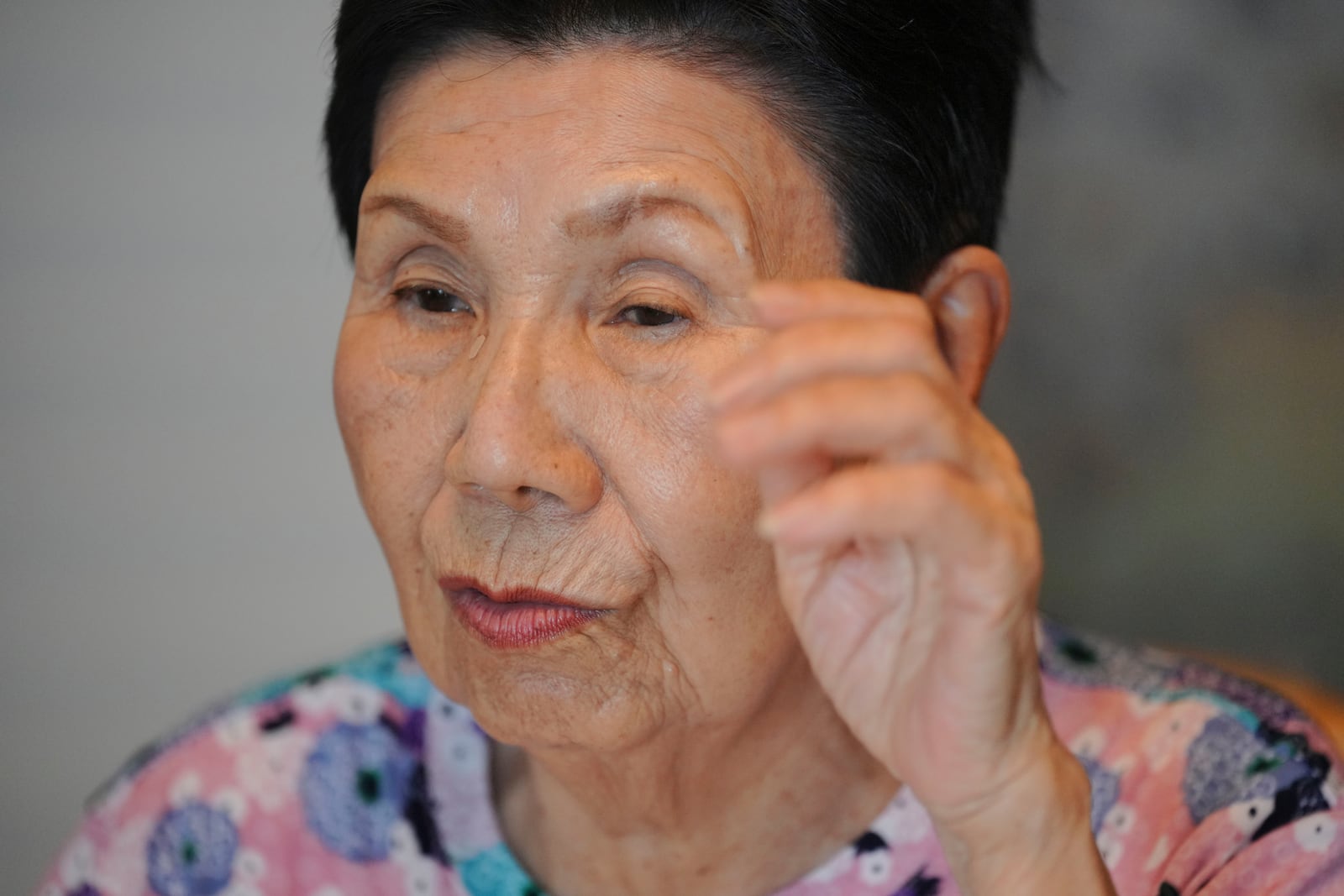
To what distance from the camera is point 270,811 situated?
5.50 feet

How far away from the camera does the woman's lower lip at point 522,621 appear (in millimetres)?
1304

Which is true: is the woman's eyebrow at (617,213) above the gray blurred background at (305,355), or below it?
above

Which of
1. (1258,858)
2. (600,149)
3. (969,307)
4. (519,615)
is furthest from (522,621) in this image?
(1258,858)

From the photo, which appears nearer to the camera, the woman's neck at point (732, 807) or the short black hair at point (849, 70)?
the short black hair at point (849, 70)

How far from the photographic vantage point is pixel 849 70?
→ 52.7 inches

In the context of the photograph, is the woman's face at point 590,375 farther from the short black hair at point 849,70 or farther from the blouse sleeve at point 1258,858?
the blouse sleeve at point 1258,858

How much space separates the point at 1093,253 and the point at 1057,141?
0.81 ft

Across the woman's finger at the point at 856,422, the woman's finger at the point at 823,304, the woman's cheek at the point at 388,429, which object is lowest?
the woman's cheek at the point at 388,429

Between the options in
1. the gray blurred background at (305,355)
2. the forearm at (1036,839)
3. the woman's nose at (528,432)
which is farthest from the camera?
the gray blurred background at (305,355)

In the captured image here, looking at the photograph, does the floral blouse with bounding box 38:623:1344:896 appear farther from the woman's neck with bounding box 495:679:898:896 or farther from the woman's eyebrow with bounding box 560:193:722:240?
the woman's eyebrow with bounding box 560:193:722:240

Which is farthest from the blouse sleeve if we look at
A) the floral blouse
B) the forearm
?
the forearm

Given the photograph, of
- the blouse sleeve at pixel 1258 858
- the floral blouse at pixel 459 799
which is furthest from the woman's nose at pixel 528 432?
the blouse sleeve at pixel 1258 858

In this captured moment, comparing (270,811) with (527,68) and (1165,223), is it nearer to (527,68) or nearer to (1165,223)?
(527,68)

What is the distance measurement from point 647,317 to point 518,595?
0.97 feet
